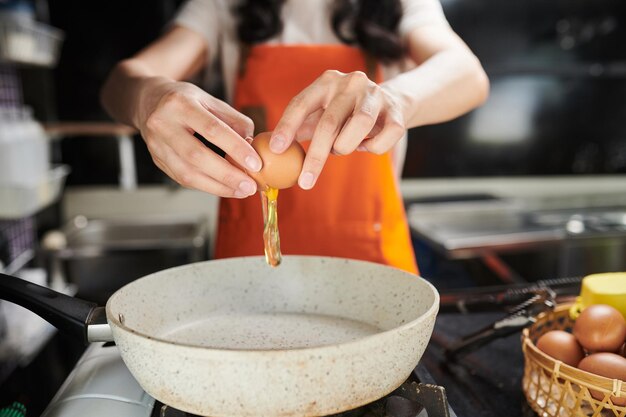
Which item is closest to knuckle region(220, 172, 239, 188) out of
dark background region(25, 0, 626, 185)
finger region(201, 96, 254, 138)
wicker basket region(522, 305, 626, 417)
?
finger region(201, 96, 254, 138)

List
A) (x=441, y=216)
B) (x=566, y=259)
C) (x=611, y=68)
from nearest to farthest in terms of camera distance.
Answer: (x=566, y=259)
(x=441, y=216)
(x=611, y=68)

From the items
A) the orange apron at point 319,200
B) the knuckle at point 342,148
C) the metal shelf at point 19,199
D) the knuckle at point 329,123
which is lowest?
the metal shelf at point 19,199

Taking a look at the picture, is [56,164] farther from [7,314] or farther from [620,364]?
[620,364]

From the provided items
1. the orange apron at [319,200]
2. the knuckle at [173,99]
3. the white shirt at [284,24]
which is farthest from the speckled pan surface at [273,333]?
the white shirt at [284,24]

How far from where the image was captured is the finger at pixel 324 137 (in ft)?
2.39

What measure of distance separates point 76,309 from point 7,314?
125 centimetres

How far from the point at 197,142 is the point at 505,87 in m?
2.69

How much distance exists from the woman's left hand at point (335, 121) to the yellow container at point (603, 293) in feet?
1.26

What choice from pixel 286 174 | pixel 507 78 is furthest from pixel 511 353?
pixel 507 78

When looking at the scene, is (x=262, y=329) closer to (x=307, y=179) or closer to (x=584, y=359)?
(x=307, y=179)

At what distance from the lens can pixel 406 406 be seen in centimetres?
63

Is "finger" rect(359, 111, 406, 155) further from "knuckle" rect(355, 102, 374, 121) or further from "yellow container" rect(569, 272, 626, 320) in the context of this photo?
"yellow container" rect(569, 272, 626, 320)

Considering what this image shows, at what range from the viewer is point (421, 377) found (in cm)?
72

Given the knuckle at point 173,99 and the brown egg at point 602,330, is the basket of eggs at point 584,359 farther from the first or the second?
the knuckle at point 173,99
